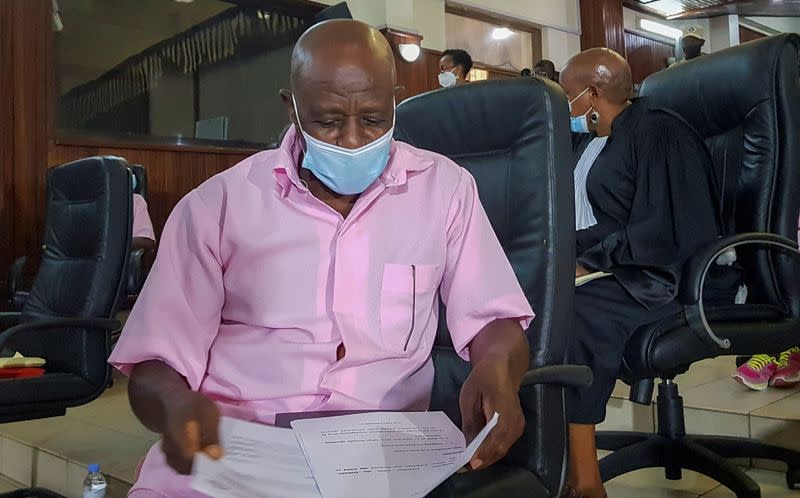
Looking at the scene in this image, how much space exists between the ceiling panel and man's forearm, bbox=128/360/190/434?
7558 mm

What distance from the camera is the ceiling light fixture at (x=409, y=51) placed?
5469mm

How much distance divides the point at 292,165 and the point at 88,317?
1298mm

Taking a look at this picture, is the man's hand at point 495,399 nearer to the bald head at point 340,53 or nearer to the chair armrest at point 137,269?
the bald head at point 340,53

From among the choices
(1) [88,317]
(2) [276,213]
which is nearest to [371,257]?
(2) [276,213]

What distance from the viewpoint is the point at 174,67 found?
15.5ft

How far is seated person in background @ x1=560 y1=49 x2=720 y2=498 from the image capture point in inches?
68.7

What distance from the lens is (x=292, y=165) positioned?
1055 millimetres

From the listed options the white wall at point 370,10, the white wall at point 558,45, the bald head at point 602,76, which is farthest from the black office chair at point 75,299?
the white wall at point 558,45

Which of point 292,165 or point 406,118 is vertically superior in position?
point 406,118

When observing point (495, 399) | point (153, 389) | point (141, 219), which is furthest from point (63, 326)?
point (141, 219)

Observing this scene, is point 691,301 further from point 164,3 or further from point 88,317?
point 164,3

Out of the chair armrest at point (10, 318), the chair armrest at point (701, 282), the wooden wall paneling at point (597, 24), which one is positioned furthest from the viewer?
the wooden wall paneling at point (597, 24)

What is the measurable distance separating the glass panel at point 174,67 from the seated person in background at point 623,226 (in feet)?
8.68

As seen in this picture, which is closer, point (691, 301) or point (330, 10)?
point (330, 10)
